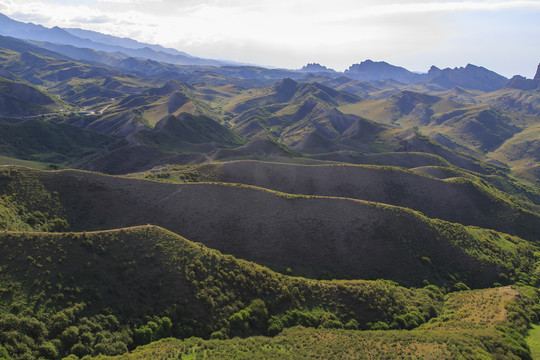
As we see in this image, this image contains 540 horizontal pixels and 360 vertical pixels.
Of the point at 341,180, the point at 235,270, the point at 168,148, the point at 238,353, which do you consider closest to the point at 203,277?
the point at 235,270

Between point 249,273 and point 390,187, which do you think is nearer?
point 249,273

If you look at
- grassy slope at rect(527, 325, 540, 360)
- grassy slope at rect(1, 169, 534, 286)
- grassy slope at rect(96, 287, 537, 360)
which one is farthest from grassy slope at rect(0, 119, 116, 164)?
grassy slope at rect(527, 325, 540, 360)

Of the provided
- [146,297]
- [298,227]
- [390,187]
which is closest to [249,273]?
[146,297]

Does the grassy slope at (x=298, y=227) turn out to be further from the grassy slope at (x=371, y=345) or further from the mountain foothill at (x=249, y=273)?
the grassy slope at (x=371, y=345)

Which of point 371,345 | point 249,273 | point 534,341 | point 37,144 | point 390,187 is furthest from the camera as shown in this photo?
point 37,144

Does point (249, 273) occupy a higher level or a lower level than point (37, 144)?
higher

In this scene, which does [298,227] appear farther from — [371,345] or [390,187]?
[390,187]

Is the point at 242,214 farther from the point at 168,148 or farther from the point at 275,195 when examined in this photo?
the point at 168,148
